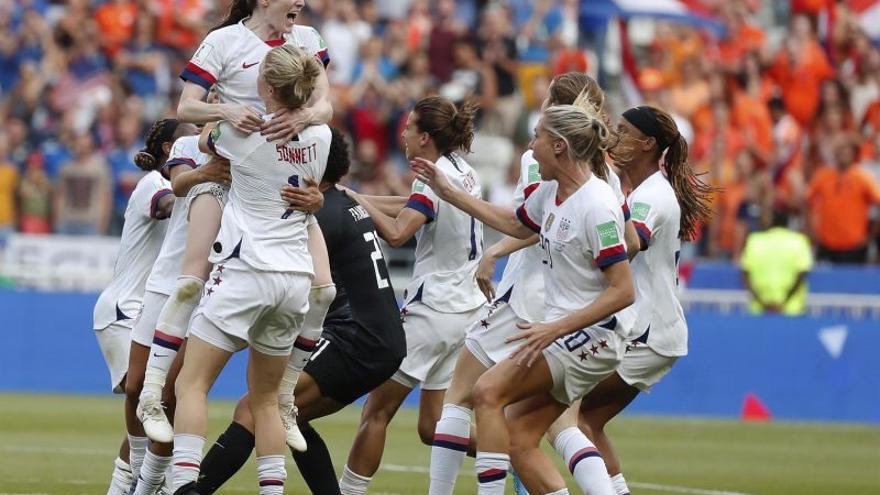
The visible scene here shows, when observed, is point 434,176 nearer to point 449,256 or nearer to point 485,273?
point 485,273

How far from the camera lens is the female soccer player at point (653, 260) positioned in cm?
994

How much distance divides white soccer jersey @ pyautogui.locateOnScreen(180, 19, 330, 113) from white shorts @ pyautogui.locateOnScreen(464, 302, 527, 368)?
5.49 feet

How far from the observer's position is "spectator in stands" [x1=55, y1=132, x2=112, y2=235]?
20391 mm

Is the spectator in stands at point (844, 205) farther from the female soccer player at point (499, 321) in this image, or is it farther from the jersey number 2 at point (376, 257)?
the jersey number 2 at point (376, 257)

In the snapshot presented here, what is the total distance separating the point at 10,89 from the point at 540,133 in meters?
15.2

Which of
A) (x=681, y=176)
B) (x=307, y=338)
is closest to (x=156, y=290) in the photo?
(x=307, y=338)

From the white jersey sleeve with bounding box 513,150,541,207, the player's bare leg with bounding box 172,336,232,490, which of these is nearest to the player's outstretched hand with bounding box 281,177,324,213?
the player's bare leg with bounding box 172,336,232,490

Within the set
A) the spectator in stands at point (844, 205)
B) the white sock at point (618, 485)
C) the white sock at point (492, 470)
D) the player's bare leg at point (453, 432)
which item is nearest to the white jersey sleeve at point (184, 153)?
the player's bare leg at point (453, 432)

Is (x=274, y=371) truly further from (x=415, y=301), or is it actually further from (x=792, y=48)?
(x=792, y=48)

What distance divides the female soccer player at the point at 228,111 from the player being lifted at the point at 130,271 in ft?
3.69

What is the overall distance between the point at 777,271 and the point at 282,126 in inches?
461

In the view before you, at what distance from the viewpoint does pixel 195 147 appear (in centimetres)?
996

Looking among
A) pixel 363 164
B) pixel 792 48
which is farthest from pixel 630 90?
pixel 363 164

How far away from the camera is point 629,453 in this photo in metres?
15.1
